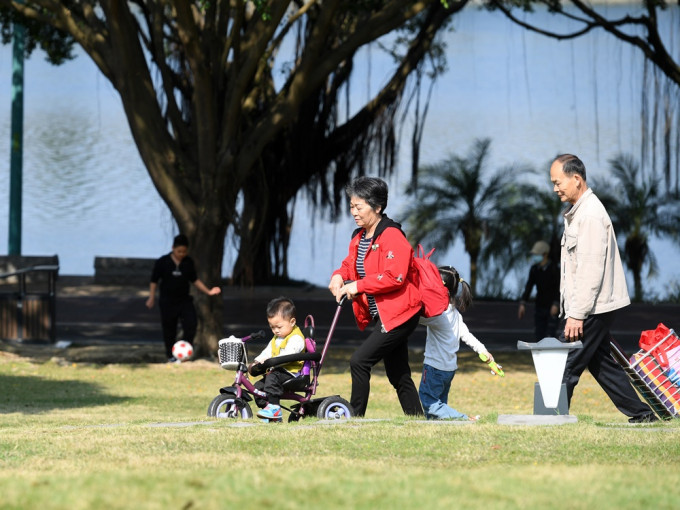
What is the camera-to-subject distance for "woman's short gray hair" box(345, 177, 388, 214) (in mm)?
8289

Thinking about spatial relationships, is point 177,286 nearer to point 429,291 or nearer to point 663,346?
point 429,291

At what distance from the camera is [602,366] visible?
8.22 meters

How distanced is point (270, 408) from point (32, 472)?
288 cm

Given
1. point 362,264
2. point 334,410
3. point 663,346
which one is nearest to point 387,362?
point 334,410

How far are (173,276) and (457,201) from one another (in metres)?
15.3

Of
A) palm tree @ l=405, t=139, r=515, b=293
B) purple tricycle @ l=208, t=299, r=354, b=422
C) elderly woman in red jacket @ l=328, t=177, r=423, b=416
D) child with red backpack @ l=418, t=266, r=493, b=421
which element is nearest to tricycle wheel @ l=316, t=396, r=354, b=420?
purple tricycle @ l=208, t=299, r=354, b=422

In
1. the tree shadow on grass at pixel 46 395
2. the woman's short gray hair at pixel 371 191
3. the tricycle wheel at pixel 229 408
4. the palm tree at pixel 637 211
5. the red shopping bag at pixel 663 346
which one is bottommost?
the tree shadow on grass at pixel 46 395

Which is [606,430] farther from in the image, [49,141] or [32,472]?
[49,141]

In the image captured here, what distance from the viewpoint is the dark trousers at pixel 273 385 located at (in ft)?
28.9

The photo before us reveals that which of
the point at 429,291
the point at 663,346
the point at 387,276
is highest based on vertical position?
the point at 387,276

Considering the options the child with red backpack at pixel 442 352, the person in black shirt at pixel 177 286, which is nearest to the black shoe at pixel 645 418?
the child with red backpack at pixel 442 352

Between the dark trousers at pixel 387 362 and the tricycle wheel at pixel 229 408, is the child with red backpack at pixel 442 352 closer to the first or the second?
the dark trousers at pixel 387 362

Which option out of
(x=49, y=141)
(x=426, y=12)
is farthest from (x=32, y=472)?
(x=49, y=141)

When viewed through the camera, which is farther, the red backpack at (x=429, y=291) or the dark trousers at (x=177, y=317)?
the dark trousers at (x=177, y=317)
